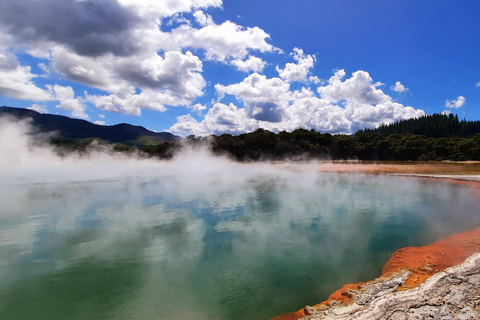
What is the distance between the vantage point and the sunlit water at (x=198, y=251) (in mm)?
4449

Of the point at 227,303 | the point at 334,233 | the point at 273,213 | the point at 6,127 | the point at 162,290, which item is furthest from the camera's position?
the point at 6,127

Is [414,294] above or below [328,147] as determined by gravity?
below

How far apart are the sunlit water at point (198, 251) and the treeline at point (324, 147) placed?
35.1 m

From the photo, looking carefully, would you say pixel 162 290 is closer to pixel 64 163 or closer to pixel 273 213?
pixel 273 213

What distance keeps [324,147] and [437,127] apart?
7380 centimetres

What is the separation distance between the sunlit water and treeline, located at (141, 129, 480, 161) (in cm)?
3513

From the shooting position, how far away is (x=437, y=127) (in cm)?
9356

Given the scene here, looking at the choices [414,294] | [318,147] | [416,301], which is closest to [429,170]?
[318,147]

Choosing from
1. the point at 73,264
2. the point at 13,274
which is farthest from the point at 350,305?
the point at 13,274

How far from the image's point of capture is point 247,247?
674 centimetres

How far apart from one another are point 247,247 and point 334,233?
9.65 feet

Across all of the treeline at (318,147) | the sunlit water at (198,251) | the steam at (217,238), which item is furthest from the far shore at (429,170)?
the sunlit water at (198,251)

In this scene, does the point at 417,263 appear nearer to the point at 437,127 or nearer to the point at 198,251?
the point at 198,251

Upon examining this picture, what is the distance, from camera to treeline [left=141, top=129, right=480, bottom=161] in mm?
42078
